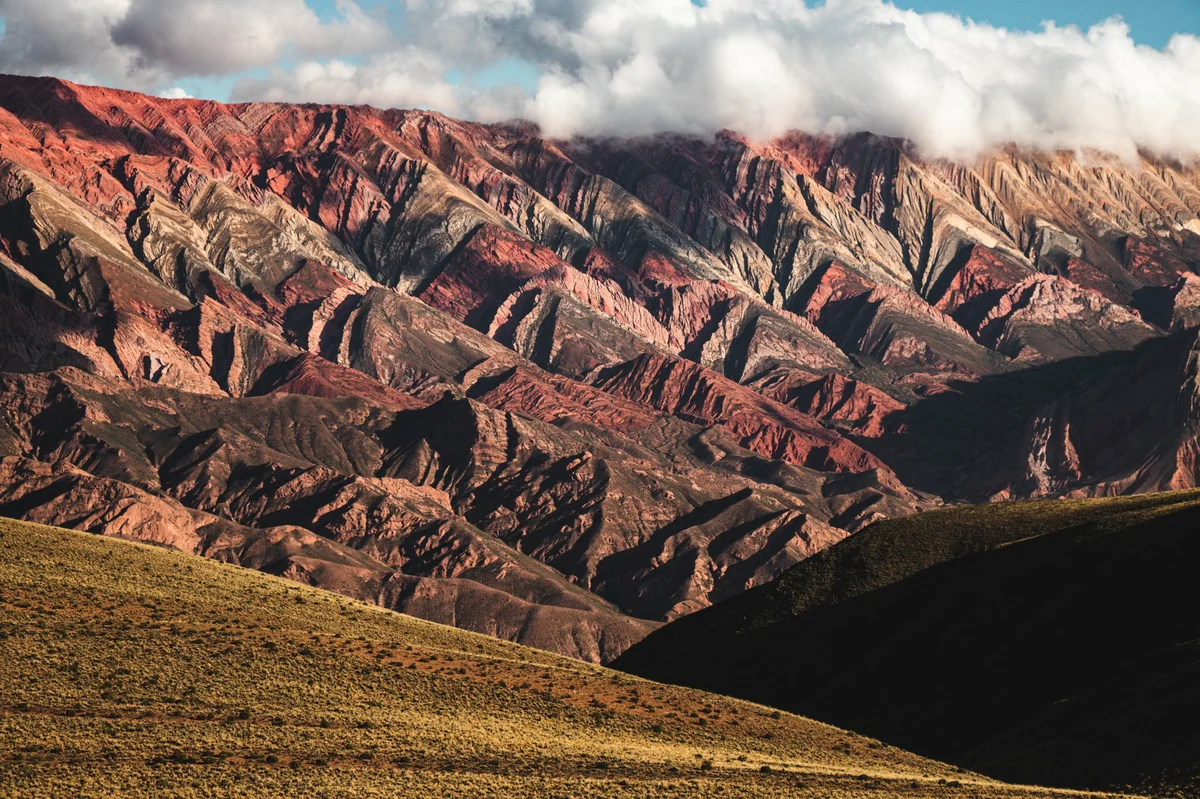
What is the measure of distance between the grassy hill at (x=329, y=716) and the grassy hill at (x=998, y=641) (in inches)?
416

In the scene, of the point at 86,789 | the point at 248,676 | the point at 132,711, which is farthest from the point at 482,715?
the point at 86,789

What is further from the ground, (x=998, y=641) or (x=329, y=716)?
(x=998, y=641)

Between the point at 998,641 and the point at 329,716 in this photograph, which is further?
the point at 998,641

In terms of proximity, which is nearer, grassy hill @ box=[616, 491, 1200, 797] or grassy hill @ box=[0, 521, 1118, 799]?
grassy hill @ box=[0, 521, 1118, 799]

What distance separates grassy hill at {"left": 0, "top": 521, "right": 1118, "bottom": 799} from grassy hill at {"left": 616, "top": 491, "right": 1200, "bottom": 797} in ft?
34.7

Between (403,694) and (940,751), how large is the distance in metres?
42.6

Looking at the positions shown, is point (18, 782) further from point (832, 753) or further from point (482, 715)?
point (832, 753)

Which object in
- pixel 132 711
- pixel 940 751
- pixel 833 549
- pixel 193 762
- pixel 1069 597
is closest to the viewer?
pixel 193 762

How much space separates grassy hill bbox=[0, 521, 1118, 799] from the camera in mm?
72125

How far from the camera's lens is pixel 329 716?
273ft

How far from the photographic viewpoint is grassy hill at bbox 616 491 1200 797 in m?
89.8

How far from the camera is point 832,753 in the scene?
8969cm

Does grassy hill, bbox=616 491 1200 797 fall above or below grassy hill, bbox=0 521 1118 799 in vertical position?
above

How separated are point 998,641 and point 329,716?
60.4m
